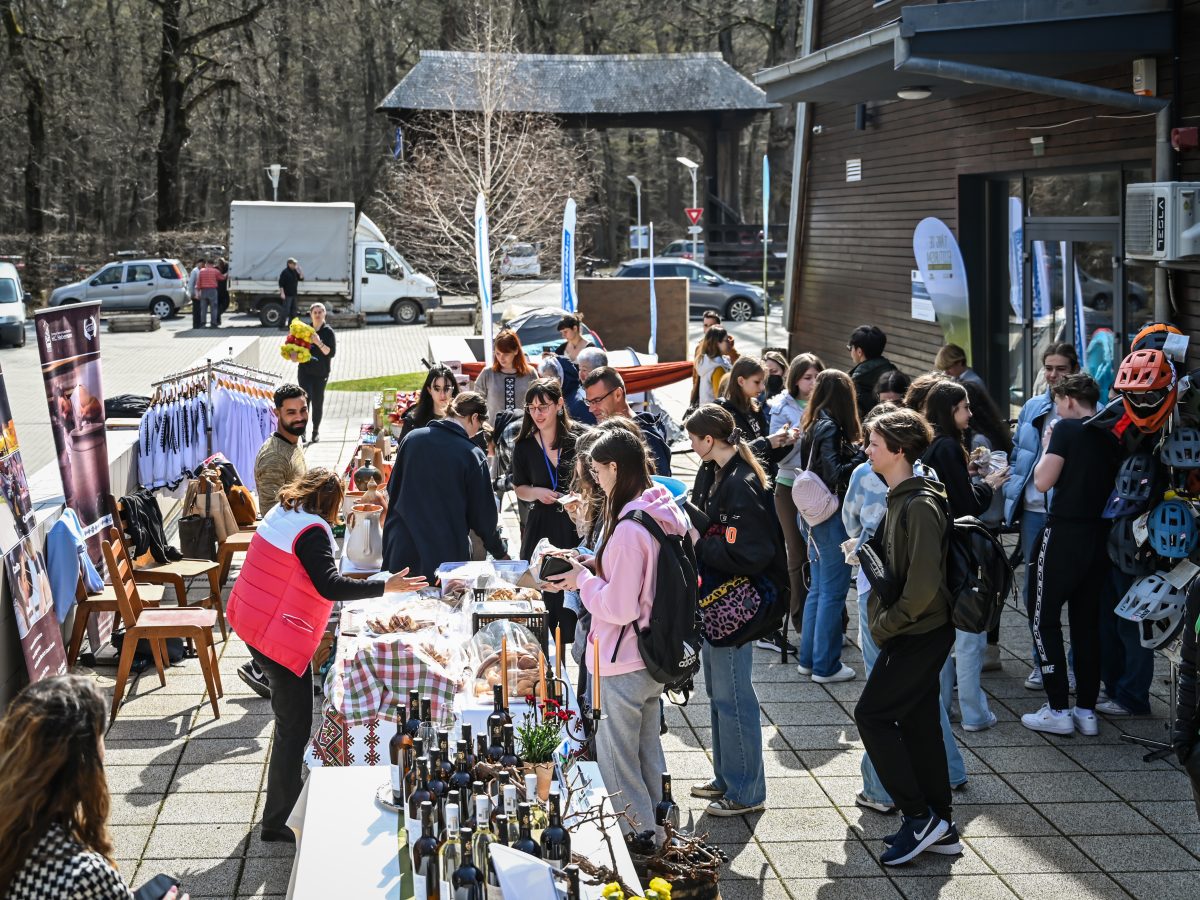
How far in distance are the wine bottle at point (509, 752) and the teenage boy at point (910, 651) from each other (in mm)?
1785

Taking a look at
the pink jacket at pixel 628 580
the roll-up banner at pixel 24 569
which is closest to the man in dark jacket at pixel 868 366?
the pink jacket at pixel 628 580

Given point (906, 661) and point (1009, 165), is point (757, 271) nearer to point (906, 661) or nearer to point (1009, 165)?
point (1009, 165)

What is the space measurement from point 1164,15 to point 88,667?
8.46 meters

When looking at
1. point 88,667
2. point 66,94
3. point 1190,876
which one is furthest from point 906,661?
point 66,94

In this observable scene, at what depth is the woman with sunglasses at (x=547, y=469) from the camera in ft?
24.8

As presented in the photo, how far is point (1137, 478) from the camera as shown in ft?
23.1

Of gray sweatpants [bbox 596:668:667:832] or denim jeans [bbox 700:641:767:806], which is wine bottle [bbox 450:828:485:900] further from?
denim jeans [bbox 700:641:767:806]

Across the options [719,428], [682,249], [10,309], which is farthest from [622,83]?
[719,428]

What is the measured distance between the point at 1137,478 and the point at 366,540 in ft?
14.0

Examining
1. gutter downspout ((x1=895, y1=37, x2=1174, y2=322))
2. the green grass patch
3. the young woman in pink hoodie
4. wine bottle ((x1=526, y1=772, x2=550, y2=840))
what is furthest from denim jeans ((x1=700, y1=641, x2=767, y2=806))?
the green grass patch

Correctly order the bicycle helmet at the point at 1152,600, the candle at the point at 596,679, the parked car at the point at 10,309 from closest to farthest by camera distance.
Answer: the candle at the point at 596,679 → the bicycle helmet at the point at 1152,600 → the parked car at the point at 10,309

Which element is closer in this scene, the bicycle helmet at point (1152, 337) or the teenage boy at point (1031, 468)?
the bicycle helmet at point (1152, 337)

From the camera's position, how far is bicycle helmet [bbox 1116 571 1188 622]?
6820mm

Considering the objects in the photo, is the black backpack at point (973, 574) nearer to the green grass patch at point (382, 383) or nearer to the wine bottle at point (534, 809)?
the wine bottle at point (534, 809)
